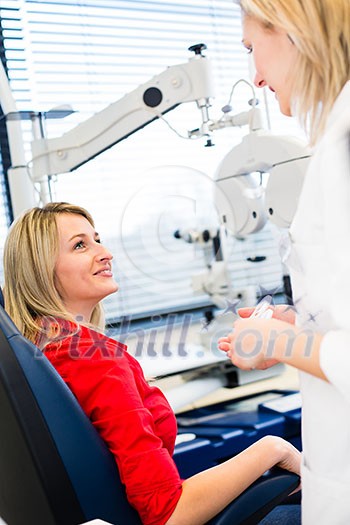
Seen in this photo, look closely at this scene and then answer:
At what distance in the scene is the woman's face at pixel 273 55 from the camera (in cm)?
77

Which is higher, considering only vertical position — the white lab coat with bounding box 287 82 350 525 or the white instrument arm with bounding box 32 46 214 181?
the white instrument arm with bounding box 32 46 214 181

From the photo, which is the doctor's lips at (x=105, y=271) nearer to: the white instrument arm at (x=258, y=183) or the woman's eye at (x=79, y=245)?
the woman's eye at (x=79, y=245)

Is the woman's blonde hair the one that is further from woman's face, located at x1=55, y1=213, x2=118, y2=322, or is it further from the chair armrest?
the chair armrest

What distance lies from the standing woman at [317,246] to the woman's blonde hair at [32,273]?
1.51 ft

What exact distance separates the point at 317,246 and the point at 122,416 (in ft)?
1.46

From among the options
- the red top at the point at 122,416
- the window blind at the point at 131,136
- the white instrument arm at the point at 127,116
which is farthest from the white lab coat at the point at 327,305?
the window blind at the point at 131,136

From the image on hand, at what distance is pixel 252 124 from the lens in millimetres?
1936

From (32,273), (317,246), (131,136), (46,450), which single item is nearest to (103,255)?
(32,273)

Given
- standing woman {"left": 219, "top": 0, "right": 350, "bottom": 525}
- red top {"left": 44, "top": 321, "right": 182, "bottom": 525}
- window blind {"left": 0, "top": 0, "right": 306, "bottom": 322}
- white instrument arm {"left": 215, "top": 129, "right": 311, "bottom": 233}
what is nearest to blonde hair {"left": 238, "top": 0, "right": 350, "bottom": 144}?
standing woman {"left": 219, "top": 0, "right": 350, "bottom": 525}

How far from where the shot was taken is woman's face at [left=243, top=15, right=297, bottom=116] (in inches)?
30.3

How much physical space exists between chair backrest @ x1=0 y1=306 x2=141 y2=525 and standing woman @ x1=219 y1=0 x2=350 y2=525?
289 mm

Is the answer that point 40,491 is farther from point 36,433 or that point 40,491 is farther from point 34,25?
point 34,25

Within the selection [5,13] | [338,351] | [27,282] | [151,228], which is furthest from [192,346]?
[338,351]

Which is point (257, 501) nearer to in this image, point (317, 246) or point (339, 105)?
point (317, 246)
